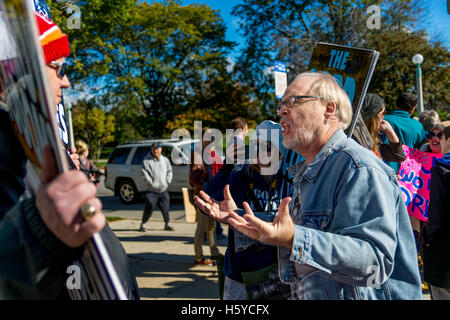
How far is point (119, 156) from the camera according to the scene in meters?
13.0

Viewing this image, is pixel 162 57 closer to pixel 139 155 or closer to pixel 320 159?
pixel 139 155

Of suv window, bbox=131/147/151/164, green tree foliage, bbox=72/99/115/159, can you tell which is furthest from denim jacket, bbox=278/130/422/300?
green tree foliage, bbox=72/99/115/159

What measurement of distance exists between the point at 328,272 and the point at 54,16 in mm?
5891

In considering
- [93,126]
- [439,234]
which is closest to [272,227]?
[439,234]

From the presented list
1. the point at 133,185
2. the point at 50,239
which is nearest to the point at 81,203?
the point at 50,239

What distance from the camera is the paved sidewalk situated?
14.2 ft

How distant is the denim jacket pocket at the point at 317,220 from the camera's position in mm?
1378

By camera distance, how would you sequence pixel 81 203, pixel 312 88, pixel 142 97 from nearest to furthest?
pixel 81 203
pixel 312 88
pixel 142 97

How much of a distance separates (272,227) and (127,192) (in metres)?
11.8

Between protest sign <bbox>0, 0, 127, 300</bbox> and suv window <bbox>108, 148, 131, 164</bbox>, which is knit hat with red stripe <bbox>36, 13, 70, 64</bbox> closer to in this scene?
protest sign <bbox>0, 0, 127, 300</bbox>

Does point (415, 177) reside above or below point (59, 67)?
below

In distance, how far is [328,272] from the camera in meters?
1.23

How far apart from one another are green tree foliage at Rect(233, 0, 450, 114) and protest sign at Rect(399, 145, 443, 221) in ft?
50.6

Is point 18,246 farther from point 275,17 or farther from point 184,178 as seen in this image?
point 275,17
